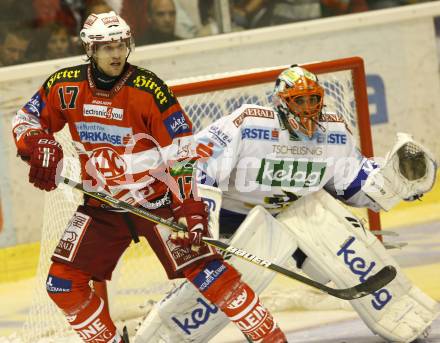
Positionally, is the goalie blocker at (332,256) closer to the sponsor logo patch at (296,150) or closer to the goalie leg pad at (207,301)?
the goalie leg pad at (207,301)

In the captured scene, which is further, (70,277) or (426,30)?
(426,30)

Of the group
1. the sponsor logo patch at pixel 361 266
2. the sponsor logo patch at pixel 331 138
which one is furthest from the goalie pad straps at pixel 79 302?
the sponsor logo patch at pixel 331 138

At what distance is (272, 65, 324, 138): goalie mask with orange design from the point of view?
15.2 feet

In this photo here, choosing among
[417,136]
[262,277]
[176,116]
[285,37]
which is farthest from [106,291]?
[417,136]

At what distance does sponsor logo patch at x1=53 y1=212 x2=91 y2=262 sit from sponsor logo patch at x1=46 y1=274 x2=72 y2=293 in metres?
0.08

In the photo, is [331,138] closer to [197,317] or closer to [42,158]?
[197,317]

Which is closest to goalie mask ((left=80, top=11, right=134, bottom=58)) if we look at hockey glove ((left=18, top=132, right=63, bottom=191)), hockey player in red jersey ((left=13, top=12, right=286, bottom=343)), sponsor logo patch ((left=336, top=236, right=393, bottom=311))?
hockey player in red jersey ((left=13, top=12, right=286, bottom=343))

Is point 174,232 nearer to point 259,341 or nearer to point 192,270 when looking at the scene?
point 192,270

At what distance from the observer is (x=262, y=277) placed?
15.2 feet

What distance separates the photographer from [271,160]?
15.4 feet

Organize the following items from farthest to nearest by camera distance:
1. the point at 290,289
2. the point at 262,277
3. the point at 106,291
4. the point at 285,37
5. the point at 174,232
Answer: the point at 285,37, the point at 290,289, the point at 106,291, the point at 262,277, the point at 174,232

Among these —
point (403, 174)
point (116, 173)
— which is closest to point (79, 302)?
point (116, 173)

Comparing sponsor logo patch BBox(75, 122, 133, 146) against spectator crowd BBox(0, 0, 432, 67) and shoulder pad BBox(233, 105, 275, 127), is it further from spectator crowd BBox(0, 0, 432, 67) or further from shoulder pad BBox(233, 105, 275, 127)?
spectator crowd BBox(0, 0, 432, 67)

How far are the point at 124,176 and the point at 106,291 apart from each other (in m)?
0.91
